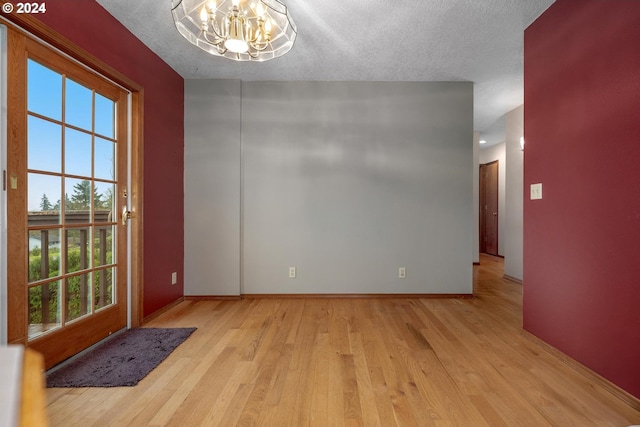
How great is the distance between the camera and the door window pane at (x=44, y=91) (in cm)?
177

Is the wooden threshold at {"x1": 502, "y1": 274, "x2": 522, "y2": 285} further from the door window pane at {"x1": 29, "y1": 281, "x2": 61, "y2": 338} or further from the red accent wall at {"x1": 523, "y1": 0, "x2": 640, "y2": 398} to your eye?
the door window pane at {"x1": 29, "y1": 281, "x2": 61, "y2": 338}

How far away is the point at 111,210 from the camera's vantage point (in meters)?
2.44

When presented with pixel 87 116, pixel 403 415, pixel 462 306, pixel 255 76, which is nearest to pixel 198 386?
pixel 403 415

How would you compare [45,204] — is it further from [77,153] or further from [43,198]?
[77,153]

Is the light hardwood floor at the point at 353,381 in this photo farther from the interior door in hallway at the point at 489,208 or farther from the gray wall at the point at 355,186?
the interior door in hallway at the point at 489,208

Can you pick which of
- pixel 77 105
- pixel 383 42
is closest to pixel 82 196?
pixel 77 105

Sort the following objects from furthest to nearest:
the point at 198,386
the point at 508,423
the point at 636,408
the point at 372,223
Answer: the point at 372,223 < the point at 198,386 < the point at 636,408 < the point at 508,423

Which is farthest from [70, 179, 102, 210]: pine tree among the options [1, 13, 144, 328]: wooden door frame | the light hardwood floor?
the light hardwood floor

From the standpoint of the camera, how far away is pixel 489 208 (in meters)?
6.52

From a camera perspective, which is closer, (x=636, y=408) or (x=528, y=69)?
(x=636, y=408)

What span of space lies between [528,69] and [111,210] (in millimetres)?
3622

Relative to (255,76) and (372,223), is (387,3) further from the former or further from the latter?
(372,223)

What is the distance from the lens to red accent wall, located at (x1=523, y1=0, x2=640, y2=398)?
1594 millimetres

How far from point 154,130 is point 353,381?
2.79 metres
